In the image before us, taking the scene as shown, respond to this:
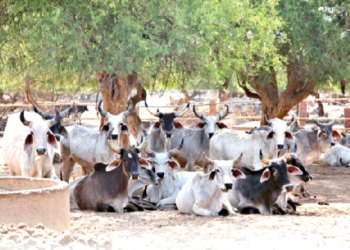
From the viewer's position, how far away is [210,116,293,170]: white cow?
1060 centimetres

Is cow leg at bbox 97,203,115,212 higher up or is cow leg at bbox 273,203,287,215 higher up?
cow leg at bbox 97,203,115,212

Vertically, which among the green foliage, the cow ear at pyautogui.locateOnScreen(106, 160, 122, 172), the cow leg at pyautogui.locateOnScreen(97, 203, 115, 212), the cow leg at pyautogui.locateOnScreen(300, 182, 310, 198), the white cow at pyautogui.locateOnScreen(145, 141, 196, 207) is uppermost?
the green foliage

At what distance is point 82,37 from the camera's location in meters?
8.47

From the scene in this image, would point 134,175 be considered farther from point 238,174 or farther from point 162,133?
point 162,133

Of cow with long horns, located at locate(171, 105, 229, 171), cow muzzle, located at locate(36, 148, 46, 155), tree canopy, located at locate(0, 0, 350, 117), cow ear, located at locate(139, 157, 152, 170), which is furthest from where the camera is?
cow with long horns, located at locate(171, 105, 229, 171)

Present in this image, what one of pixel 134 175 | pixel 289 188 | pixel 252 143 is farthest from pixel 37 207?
pixel 252 143

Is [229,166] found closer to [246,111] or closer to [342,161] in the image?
[342,161]

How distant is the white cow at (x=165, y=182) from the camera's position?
9195 millimetres

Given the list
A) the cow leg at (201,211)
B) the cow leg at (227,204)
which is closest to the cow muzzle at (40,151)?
the cow leg at (201,211)

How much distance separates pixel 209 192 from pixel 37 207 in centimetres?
387

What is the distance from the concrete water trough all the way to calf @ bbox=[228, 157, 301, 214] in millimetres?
4193

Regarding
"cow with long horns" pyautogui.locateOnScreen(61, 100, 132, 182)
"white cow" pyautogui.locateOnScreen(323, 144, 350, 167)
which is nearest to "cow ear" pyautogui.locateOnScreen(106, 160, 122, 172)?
"cow with long horns" pyautogui.locateOnScreen(61, 100, 132, 182)

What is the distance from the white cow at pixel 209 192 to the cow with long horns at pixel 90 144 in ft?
7.31

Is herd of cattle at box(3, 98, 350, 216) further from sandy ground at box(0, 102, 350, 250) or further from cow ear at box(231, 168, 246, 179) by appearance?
sandy ground at box(0, 102, 350, 250)
